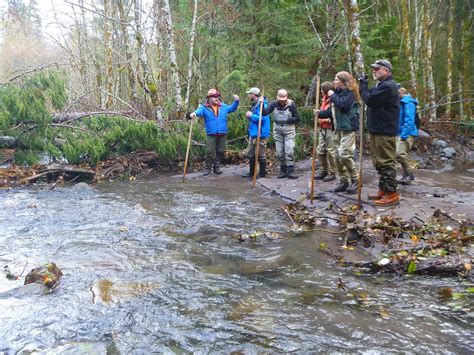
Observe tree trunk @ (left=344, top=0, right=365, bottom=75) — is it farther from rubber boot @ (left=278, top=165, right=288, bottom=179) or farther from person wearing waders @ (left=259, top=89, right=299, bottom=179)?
rubber boot @ (left=278, top=165, right=288, bottom=179)

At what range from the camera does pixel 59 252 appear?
598 cm

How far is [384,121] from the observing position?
7.30 m

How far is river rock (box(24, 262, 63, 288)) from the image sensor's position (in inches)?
189

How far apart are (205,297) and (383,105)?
4543mm

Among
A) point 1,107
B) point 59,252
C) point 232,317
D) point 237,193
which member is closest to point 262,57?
point 237,193

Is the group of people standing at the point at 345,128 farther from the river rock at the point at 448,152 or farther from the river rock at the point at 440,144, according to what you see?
the river rock at the point at 440,144

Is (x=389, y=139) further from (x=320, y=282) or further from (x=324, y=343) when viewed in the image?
(x=324, y=343)

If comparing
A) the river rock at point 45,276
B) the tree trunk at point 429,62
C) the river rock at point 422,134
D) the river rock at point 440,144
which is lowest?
the river rock at point 45,276

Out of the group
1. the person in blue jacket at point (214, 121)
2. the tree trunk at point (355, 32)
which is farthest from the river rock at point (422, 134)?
the person in blue jacket at point (214, 121)

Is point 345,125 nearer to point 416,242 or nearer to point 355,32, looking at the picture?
point 416,242

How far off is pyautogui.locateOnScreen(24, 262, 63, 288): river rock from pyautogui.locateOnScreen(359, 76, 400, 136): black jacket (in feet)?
17.4

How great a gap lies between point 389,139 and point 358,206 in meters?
1.24

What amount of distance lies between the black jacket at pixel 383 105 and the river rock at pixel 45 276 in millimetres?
5299

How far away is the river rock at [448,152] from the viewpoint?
14.7 m
